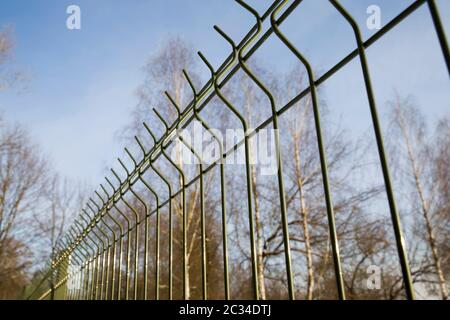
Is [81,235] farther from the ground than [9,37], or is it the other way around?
[9,37]

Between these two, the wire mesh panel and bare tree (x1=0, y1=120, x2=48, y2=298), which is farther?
bare tree (x1=0, y1=120, x2=48, y2=298)

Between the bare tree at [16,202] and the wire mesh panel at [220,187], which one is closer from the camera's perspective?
the wire mesh panel at [220,187]

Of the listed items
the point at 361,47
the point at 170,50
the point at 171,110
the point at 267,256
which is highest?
the point at 170,50

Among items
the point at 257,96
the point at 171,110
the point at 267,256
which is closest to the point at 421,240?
the point at 267,256

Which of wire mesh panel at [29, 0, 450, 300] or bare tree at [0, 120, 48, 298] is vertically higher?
bare tree at [0, 120, 48, 298]

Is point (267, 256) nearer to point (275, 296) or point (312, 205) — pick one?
point (275, 296)

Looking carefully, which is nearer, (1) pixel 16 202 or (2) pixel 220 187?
(2) pixel 220 187

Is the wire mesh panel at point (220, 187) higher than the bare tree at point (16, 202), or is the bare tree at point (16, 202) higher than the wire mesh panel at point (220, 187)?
the bare tree at point (16, 202)

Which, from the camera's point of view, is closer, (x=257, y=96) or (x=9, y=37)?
(x=257, y=96)

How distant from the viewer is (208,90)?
5.01 ft
